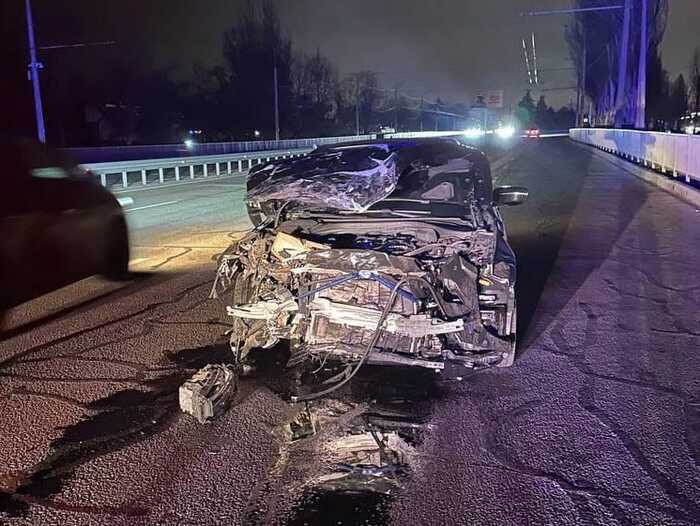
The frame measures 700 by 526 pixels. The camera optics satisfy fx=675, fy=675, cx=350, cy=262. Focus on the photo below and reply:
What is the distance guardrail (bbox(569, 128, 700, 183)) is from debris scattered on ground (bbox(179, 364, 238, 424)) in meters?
15.3

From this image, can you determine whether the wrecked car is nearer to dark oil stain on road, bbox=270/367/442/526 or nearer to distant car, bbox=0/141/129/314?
dark oil stain on road, bbox=270/367/442/526

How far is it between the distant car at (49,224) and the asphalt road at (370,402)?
14.9 inches

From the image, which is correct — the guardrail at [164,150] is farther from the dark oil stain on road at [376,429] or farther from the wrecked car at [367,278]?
the dark oil stain on road at [376,429]

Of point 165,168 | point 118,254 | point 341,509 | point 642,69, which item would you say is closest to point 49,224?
point 118,254

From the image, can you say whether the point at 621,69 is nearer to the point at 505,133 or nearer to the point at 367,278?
the point at 367,278

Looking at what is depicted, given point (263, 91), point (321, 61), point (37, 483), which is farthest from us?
point (321, 61)

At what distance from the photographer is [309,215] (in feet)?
18.0

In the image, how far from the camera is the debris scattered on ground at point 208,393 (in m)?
4.27

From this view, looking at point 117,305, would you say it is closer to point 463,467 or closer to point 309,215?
point 309,215

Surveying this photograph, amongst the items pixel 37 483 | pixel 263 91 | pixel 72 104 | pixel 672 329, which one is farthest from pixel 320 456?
pixel 263 91

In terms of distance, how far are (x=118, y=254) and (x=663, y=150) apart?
1870 cm

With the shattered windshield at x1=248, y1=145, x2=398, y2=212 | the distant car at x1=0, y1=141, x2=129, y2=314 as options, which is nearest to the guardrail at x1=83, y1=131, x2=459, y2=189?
the distant car at x1=0, y1=141, x2=129, y2=314

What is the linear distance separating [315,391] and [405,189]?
2.16 m

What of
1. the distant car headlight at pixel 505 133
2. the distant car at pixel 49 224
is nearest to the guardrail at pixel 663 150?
the distant car at pixel 49 224
